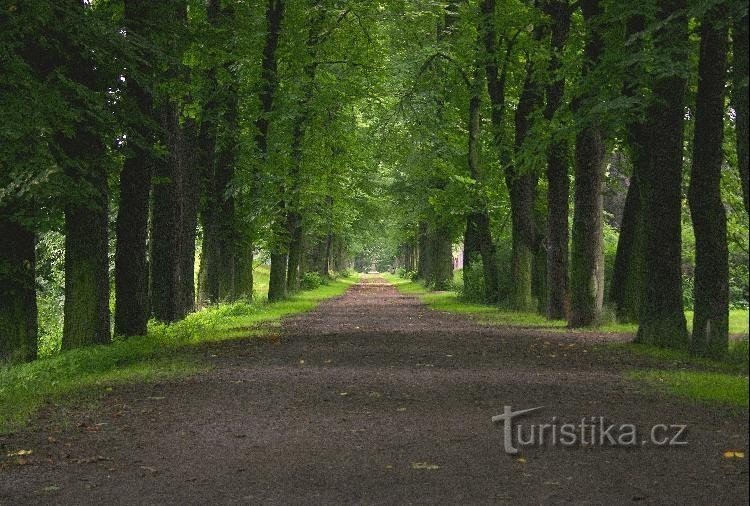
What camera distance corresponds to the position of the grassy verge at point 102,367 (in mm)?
12508

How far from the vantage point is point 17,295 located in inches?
722

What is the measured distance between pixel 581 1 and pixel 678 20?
879cm

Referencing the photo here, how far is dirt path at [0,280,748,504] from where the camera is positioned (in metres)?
7.14

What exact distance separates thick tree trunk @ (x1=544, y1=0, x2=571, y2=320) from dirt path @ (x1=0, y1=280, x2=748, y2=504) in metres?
9.85

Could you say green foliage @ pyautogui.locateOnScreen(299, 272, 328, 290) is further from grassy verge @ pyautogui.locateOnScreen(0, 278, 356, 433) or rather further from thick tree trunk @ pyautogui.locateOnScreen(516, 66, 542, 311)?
grassy verge @ pyautogui.locateOnScreen(0, 278, 356, 433)

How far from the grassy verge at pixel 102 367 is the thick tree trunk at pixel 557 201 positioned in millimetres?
7248

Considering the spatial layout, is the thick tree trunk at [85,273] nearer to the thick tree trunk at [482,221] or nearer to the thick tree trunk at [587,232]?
the thick tree trunk at [587,232]

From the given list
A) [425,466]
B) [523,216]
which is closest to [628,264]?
[523,216]

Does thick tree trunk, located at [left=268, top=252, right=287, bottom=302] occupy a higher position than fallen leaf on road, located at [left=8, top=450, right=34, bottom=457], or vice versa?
A: thick tree trunk, located at [left=268, top=252, right=287, bottom=302]

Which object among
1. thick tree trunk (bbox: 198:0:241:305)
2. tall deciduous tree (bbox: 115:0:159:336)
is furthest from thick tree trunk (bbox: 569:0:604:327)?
thick tree trunk (bbox: 198:0:241:305)

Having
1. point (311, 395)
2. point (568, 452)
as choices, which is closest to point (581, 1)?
point (311, 395)

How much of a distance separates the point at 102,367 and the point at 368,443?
7.74 meters

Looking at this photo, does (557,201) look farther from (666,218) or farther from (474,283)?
(474,283)

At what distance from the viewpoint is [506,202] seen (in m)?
38.0
